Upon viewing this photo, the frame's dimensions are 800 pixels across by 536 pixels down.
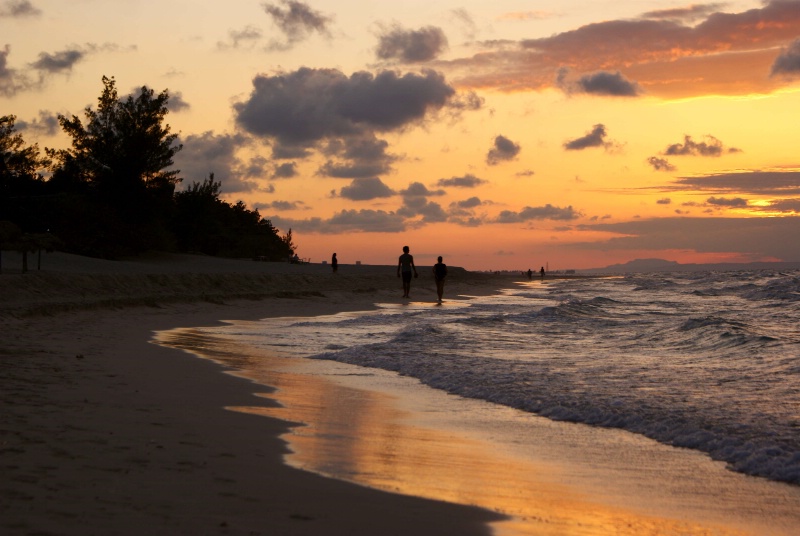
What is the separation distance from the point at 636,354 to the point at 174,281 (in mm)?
22193

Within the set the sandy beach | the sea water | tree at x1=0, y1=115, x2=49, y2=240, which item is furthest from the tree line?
the sandy beach

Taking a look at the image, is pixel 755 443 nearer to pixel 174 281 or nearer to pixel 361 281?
pixel 174 281

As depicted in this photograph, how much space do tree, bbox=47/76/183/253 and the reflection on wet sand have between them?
130 feet

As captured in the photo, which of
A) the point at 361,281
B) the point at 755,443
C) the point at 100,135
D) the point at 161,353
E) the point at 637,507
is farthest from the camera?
the point at 361,281

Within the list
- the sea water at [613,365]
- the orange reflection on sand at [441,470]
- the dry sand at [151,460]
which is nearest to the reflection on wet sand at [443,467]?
the orange reflection on sand at [441,470]

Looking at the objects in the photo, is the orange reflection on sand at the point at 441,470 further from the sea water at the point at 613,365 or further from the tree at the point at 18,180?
the tree at the point at 18,180

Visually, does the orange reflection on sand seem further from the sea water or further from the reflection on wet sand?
the sea water

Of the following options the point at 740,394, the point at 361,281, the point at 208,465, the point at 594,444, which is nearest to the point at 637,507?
the point at 594,444

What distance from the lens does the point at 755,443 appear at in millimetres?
7512

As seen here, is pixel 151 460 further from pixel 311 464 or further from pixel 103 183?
pixel 103 183

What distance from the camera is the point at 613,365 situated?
13430mm

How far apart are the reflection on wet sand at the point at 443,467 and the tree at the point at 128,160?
39.6 metres

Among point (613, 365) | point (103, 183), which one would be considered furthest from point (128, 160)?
point (613, 365)

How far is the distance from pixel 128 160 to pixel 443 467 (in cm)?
4400
